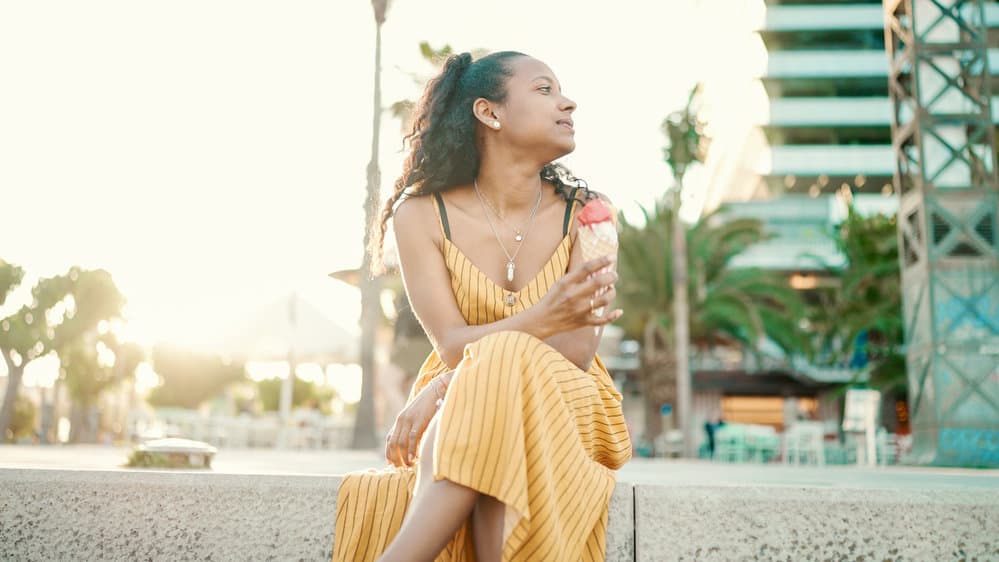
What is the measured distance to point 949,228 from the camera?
45.2ft

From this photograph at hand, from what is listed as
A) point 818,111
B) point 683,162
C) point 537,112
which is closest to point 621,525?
point 537,112

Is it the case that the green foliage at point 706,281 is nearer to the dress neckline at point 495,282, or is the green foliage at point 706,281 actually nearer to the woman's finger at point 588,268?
the dress neckline at point 495,282

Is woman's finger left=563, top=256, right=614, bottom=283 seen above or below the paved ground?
above

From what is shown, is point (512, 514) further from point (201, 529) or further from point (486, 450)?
point (201, 529)

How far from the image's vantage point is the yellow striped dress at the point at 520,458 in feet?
5.74

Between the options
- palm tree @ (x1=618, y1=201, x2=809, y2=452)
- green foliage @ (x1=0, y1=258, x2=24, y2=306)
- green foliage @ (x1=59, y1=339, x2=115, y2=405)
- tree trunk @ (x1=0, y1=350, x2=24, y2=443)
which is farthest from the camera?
palm tree @ (x1=618, y1=201, x2=809, y2=452)

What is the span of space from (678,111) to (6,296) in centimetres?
1611

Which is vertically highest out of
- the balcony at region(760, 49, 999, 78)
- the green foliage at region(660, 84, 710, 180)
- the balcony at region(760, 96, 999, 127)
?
the balcony at region(760, 49, 999, 78)

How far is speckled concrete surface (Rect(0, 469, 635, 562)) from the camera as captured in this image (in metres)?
2.33

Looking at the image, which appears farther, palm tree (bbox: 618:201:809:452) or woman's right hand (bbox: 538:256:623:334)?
palm tree (bbox: 618:201:809:452)

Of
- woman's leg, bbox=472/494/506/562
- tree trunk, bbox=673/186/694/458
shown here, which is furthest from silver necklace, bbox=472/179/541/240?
tree trunk, bbox=673/186/694/458

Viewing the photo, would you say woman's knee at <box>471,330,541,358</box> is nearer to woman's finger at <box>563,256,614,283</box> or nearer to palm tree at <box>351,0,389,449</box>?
woman's finger at <box>563,256,614,283</box>

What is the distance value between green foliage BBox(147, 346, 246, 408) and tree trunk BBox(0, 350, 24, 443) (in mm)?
15419

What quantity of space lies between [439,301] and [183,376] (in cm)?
3539
